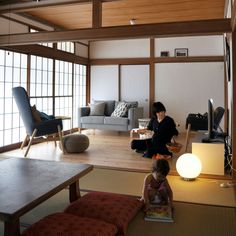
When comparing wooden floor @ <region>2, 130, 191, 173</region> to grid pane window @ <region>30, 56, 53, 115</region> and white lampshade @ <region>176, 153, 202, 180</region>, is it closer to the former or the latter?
white lampshade @ <region>176, 153, 202, 180</region>

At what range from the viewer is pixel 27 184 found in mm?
1961

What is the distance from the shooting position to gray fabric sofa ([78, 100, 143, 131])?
21.0 feet

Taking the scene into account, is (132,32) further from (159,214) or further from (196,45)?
(196,45)

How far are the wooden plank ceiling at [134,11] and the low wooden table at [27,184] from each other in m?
2.97

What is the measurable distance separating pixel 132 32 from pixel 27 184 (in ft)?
7.99

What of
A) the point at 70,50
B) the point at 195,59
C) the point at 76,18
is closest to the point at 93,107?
the point at 70,50

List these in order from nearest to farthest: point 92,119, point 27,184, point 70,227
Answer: point 70,227 < point 27,184 < point 92,119

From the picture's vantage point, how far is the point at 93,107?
7090 millimetres

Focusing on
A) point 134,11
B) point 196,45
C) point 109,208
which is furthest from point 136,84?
point 109,208

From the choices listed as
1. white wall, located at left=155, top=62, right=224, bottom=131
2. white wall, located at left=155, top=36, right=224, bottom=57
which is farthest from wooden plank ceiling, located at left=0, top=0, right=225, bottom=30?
white wall, located at left=155, top=62, right=224, bottom=131

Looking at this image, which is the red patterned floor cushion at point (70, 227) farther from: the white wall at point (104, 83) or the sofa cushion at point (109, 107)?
the white wall at point (104, 83)

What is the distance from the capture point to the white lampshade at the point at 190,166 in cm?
322

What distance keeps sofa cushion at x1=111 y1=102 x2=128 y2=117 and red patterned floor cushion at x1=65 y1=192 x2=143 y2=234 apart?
4.36 metres

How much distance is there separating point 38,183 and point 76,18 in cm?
462
